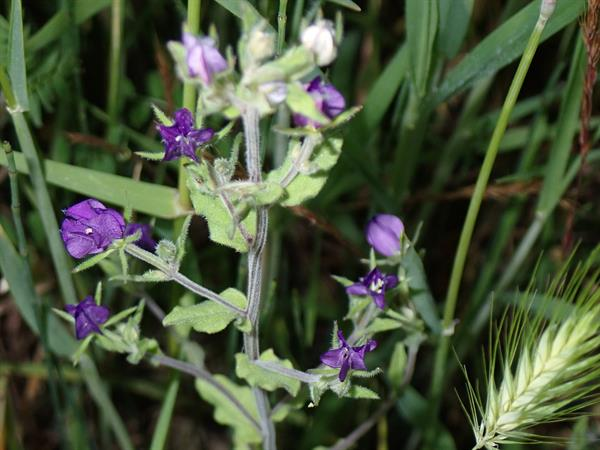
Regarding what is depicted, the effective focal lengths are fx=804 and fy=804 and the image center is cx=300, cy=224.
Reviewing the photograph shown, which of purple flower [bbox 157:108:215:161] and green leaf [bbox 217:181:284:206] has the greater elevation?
purple flower [bbox 157:108:215:161]

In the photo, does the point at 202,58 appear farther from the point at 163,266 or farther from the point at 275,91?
the point at 163,266

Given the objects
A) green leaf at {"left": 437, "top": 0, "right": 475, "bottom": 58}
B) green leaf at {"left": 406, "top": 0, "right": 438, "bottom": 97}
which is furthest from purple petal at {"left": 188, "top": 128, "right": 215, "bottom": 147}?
green leaf at {"left": 437, "top": 0, "right": 475, "bottom": 58}

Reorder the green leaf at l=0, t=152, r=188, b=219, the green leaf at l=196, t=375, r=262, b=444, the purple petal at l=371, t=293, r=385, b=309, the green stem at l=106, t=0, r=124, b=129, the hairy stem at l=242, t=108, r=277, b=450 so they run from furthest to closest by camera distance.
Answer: the green stem at l=106, t=0, r=124, b=129, the green leaf at l=196, t=375, r=262, b=444, the green leaf at l=0, t=152, r=188, b=219, the purple petal at l=371, t=293, r=385, b=309, the hairy stem at l=242, t=108, r=277, b=450

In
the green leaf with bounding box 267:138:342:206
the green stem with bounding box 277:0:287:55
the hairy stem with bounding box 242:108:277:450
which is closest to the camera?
the hairy stem with bounding box 242:108:277:450

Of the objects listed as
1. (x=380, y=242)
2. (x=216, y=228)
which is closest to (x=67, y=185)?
(x=216, y=228)

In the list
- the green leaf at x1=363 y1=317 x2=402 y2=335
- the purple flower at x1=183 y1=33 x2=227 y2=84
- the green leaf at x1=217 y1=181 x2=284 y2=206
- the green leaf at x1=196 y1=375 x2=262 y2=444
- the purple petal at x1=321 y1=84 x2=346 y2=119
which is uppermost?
the purple flower at x1=183 y1=33 x2=227 y2=84

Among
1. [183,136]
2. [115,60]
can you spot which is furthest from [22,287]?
[183,136]

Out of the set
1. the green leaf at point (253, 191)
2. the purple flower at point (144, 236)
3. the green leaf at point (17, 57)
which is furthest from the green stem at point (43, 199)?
the green leaf at point (253, 191)

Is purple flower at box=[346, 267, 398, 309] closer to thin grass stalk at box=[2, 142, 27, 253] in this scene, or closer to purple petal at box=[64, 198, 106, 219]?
purple petal at box=[64, 198, 106, 219]
